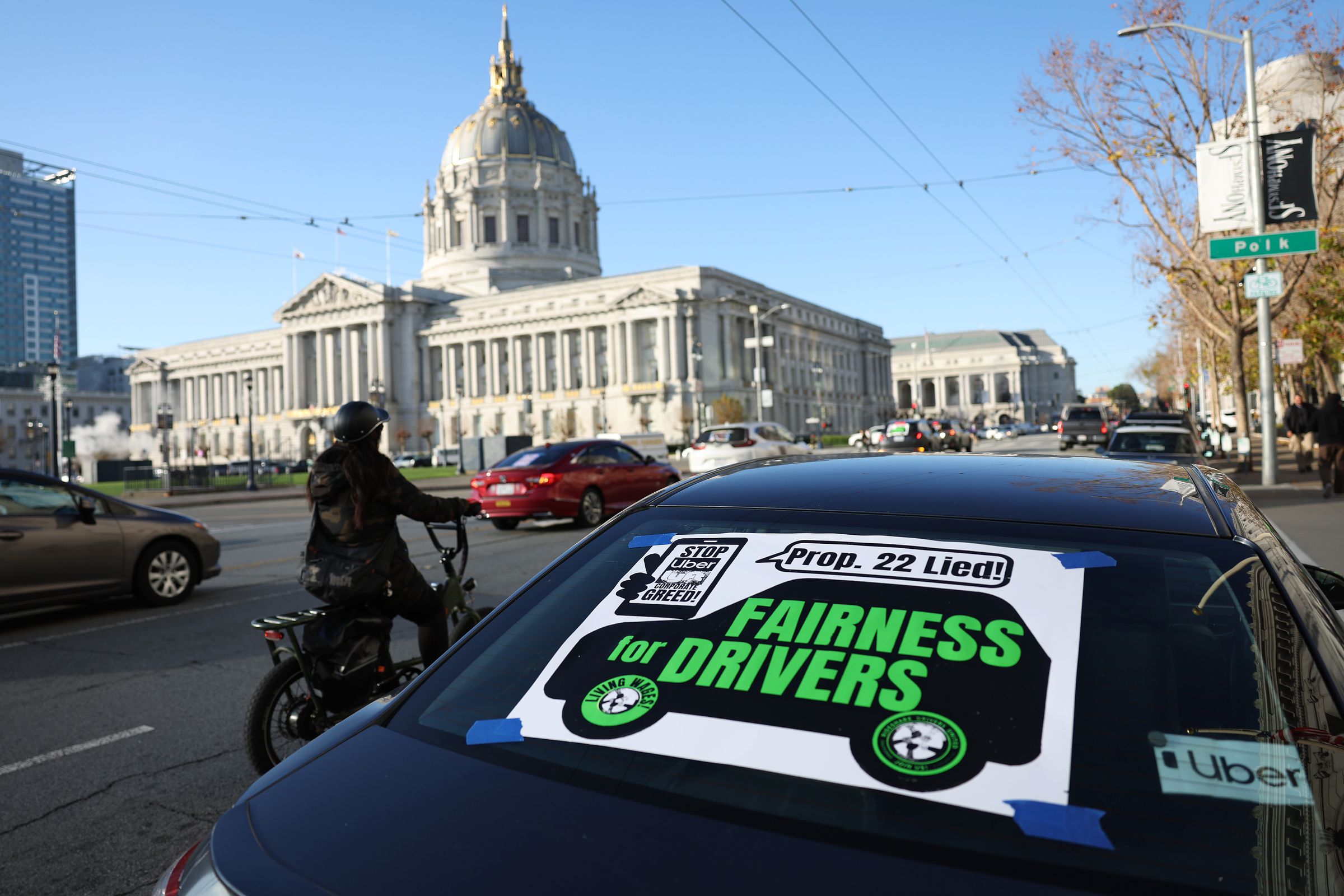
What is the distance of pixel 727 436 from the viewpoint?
29578 mm

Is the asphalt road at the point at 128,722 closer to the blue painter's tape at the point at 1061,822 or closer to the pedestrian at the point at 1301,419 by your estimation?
the blue painter's tape at the point at 1061,822

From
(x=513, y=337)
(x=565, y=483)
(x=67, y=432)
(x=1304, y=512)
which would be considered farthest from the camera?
(x=513, y=337)

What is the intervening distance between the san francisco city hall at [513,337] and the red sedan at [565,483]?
246ft

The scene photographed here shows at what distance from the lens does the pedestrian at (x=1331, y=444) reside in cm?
1748

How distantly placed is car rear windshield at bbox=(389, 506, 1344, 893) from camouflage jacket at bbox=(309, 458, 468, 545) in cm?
248

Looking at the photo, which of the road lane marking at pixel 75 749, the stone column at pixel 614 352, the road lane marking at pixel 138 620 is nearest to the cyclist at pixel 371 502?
the road lane marking at pixel 75 749

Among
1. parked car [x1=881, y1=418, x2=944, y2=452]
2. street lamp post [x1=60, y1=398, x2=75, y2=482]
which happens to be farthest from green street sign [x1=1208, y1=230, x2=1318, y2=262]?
parked car [x1=881, y1=418, x2=944, y2=452]

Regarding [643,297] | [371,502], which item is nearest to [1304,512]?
[371,502]

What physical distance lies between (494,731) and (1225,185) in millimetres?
21535

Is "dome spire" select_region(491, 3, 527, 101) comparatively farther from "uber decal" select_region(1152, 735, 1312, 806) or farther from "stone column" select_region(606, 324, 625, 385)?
"uber decal" select_region(1152, 735, 1312, 806)

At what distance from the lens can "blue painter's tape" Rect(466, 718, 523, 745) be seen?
6.21 feet

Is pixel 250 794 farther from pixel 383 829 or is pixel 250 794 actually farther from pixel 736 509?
pixel 736 509

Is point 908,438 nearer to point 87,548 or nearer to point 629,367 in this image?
point 87,548

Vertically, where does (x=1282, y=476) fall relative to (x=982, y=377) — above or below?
below
